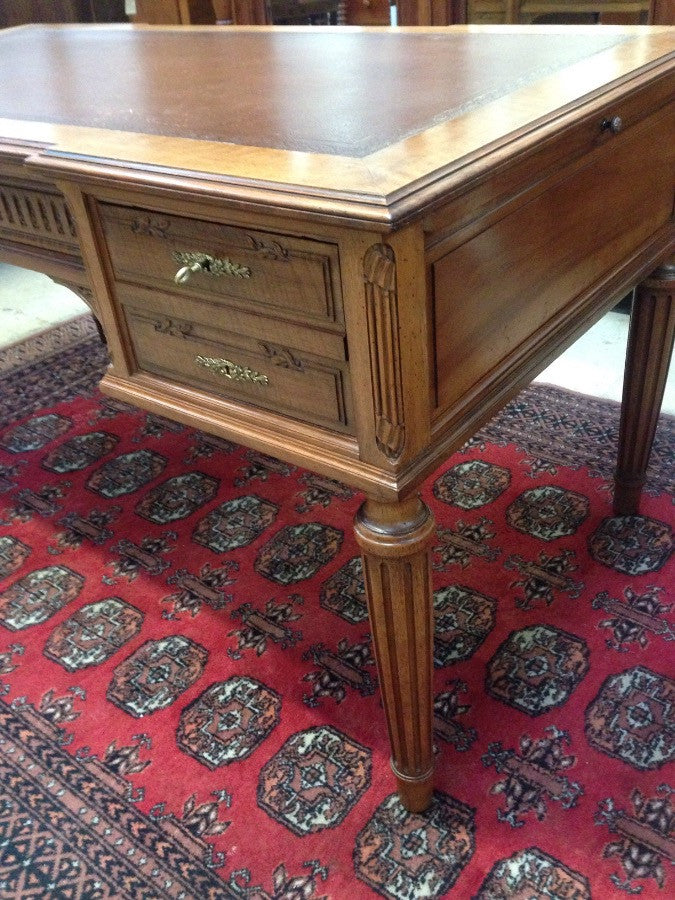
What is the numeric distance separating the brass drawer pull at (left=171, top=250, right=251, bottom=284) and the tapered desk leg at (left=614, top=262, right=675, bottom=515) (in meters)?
0.77

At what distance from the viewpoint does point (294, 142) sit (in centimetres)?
85

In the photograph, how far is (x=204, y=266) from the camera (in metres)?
0.84

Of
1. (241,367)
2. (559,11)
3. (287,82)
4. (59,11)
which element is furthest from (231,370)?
(59,11)

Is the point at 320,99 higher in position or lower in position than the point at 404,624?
higher

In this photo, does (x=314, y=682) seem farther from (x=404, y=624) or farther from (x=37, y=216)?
(x=37, y=216)

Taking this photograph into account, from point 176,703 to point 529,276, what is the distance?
86 centimetres

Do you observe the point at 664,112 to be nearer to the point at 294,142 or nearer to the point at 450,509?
the point at 294,142

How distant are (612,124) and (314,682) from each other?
0.91 m

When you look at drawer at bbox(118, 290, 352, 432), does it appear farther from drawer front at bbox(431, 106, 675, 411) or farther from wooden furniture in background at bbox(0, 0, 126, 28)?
wooden furniture in background at bbox(0, 0, 126, 28)

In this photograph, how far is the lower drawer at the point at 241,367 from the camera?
2.73 ft

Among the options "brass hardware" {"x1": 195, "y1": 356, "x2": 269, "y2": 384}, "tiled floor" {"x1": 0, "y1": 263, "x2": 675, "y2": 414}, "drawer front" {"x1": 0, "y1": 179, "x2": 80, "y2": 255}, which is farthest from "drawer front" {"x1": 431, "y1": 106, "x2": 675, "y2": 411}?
"tiled floor" {"x1": 0, "y1": 263, "x2": 675, "y2": 414}

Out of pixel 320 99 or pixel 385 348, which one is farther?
pixel 320 99

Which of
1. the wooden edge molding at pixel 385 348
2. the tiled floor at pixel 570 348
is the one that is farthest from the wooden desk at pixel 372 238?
the tiled floor at pixel 570 348

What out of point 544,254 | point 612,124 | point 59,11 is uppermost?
point 612,124
